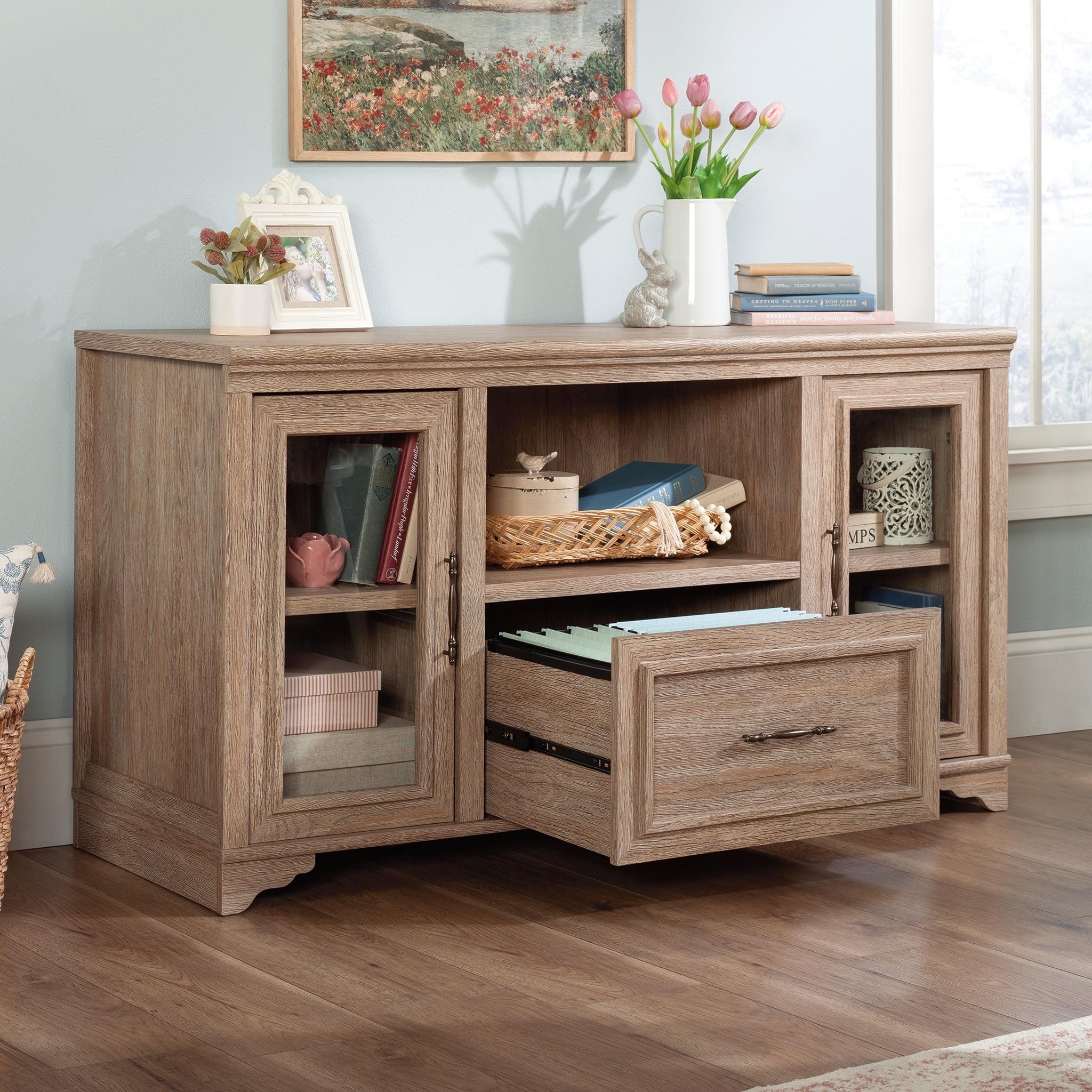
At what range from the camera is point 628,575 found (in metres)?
2.31

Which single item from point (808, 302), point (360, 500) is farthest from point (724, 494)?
point (360, 500)

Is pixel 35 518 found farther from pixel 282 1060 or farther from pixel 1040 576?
pixel 1040 576

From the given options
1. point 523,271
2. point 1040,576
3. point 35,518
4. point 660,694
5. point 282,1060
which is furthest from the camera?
point 1040,576

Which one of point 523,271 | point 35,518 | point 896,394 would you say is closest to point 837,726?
point 896,394

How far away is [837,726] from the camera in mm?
2117

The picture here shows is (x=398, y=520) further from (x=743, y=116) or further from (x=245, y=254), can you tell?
(x=743, y=116)

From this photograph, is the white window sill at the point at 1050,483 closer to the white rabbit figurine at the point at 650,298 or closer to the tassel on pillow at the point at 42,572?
the white rabbit figurine at the point at 650,298

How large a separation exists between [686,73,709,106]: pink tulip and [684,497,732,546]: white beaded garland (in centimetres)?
64

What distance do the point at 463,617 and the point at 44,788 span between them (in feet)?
2.22

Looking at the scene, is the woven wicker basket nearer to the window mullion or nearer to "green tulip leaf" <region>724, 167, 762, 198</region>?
"green tulip leaf" <region>724, 167, 762, 198</region>

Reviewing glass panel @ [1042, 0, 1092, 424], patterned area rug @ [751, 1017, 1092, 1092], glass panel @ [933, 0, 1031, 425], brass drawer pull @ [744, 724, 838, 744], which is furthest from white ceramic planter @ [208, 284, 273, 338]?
glass panel @ [1042, 0, 1092, 424]

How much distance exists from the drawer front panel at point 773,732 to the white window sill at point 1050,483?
991mm

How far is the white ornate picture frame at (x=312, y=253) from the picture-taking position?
7.86 ft

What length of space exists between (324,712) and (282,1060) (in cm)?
58
